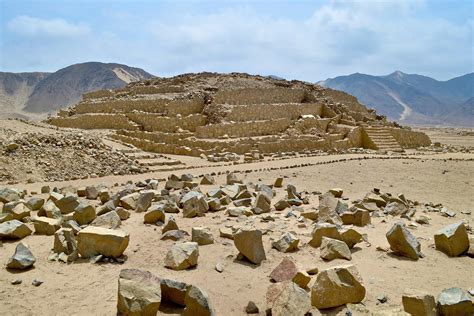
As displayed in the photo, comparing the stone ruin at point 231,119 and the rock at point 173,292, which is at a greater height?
the stone ruin at point 231,119

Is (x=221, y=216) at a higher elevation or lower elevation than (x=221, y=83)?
lower

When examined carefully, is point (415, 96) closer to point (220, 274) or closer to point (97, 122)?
point (97, 122)

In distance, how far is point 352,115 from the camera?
22969mm

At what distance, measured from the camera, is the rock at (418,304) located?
2.96m

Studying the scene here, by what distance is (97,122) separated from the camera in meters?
20.4

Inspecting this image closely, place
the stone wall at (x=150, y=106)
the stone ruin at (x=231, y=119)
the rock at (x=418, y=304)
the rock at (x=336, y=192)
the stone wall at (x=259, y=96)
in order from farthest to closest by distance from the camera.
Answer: the stone wall at (x=259, y=96) < the stone wall at (x=150, y=106) < the stone ruin at (x=231, y=119) < the rock at (x=336, y=192) < the rock at (x=418, y=304)

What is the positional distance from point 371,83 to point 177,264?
459 ft

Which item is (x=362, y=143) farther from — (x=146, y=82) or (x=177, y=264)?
(x=177, y=264)

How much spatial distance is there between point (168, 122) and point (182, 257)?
48.5 feet

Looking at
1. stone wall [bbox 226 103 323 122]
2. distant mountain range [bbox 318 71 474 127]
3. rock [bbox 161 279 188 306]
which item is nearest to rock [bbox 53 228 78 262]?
rock [bbox 161 279 188 306]

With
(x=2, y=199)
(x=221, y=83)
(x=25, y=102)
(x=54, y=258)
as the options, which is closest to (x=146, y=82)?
(x=221, y=83)

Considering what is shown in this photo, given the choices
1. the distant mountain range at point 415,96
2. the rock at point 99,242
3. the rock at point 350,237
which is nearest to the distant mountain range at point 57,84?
the distant mountain range at point 415,96

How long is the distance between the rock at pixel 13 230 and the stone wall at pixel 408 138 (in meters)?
19.1

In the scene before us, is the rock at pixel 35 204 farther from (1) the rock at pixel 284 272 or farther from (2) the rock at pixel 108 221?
(1) the rock at pixel 284 272
